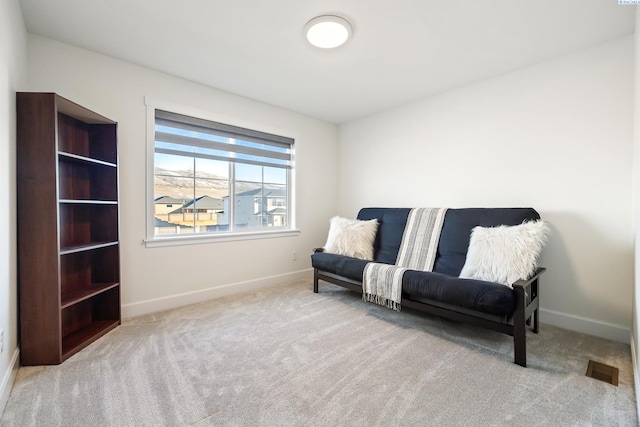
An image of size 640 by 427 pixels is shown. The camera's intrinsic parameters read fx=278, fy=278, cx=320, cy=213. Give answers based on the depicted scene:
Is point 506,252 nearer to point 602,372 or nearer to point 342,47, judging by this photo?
point 602,372

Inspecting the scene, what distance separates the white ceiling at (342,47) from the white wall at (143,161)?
6.2 inches

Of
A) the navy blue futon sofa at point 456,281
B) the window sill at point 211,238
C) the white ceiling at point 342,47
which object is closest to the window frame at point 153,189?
the window sill at point 211,238

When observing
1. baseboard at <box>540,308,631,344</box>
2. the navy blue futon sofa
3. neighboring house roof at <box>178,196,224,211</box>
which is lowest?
baseboard at <box>540,308,631,344</box>

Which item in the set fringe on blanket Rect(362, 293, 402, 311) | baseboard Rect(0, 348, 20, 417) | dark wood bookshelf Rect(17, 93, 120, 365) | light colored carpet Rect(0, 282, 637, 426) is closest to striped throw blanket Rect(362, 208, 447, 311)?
fringe on blanket Rect(362, 293, 402, 311)

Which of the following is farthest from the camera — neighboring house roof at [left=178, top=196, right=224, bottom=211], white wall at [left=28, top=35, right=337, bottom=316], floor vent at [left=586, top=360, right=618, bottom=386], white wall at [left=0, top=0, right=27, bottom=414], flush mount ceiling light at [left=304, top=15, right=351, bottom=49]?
neighboring house roof at [left=178, top=196, right=224, bottom=211]

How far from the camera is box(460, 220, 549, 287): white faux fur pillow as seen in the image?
207cm

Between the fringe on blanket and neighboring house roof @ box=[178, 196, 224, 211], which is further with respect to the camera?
neighboring house roof @ box=[178, 196, 224, 211]

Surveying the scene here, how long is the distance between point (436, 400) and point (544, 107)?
261 cm

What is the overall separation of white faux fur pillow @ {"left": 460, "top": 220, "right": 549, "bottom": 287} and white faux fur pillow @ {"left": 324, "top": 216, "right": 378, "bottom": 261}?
3.55ft

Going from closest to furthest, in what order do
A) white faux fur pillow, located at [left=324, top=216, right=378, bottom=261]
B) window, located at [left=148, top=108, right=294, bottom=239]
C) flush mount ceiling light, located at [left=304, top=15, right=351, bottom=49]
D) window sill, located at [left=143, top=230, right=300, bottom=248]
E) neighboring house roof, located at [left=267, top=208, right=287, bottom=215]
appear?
flush mount ceiling light, located at [left=304, top=15, right=351, bottom=49], window sill, located at [left=143, top=230, right=300, bottom=248], window, located at [left=148, top=108, right=294, bottom=239], white faux fur pillow, located at [left=324, top=216, right=378, bottom=261], neighboring house roof, located at [left=267, top=208, right=287, bottom=215]

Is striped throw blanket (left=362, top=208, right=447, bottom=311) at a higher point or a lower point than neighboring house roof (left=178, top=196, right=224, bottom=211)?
lower

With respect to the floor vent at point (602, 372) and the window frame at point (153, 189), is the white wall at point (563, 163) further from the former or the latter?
the window frame at point (153, 189)

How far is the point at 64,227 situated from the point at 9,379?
1.07 meters

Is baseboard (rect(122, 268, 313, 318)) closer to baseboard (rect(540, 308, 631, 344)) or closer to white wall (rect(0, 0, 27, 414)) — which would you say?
white wall (rect(0, 0, 27, 414))
